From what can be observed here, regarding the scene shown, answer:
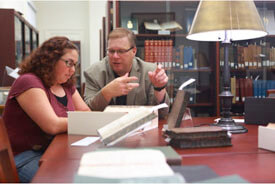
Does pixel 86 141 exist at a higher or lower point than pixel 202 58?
lower

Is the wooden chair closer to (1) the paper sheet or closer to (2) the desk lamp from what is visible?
(1) the paper sheet

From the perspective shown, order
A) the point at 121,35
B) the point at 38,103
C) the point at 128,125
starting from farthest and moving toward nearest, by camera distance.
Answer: the point at 121,35
the point at 38,103
the point at 128,125

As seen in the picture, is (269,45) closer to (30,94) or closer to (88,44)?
(30,94)

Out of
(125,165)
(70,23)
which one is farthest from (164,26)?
(70,23)

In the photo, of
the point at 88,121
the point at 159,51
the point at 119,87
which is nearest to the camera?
the point at 88,121

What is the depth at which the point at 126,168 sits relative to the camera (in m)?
0.60

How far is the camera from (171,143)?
3.54 feet

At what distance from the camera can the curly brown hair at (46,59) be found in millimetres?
1672

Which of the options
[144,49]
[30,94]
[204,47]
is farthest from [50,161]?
[204,47]

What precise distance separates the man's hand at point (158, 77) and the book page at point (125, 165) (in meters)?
1.01

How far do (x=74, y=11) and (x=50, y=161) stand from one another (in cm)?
697

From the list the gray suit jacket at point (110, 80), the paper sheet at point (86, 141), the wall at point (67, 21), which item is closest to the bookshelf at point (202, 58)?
the gray suit jacket at point (110, 80)

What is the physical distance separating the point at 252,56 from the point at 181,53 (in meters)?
0.85

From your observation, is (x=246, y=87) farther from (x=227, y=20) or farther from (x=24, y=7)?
(x=24, y=7)
